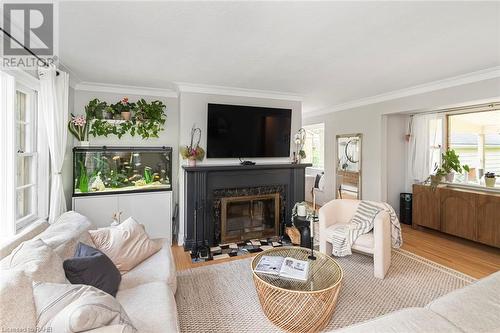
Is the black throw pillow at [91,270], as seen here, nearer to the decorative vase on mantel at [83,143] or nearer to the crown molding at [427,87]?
the decorative vase on mantel at [83,143]

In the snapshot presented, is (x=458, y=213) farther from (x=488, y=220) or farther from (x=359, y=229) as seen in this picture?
(x=359, y=229)

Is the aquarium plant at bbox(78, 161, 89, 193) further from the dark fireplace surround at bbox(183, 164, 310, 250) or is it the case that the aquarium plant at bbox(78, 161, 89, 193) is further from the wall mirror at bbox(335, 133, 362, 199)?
the wall mirror at bbox(335, 133, 362, 199)

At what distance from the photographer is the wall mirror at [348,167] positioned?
4.91 metres

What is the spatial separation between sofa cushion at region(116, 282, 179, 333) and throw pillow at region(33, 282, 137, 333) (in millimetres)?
258

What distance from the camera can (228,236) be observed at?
375 cm

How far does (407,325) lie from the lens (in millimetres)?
1254

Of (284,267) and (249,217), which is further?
(249,217)

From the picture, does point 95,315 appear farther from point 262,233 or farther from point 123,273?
point 262,233

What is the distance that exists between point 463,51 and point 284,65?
1805mm

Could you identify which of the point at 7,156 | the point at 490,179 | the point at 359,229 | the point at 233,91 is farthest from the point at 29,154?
the point at 490,179

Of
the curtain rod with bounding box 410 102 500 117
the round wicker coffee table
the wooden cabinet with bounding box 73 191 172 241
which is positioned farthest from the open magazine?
the curtain rod with bounding box 410 102 500 117

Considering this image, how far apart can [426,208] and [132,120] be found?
5040 millimetres

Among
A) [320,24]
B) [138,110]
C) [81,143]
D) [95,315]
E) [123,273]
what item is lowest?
[123,273]

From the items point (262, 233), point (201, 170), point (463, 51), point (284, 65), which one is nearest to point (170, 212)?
point (201, 170)
